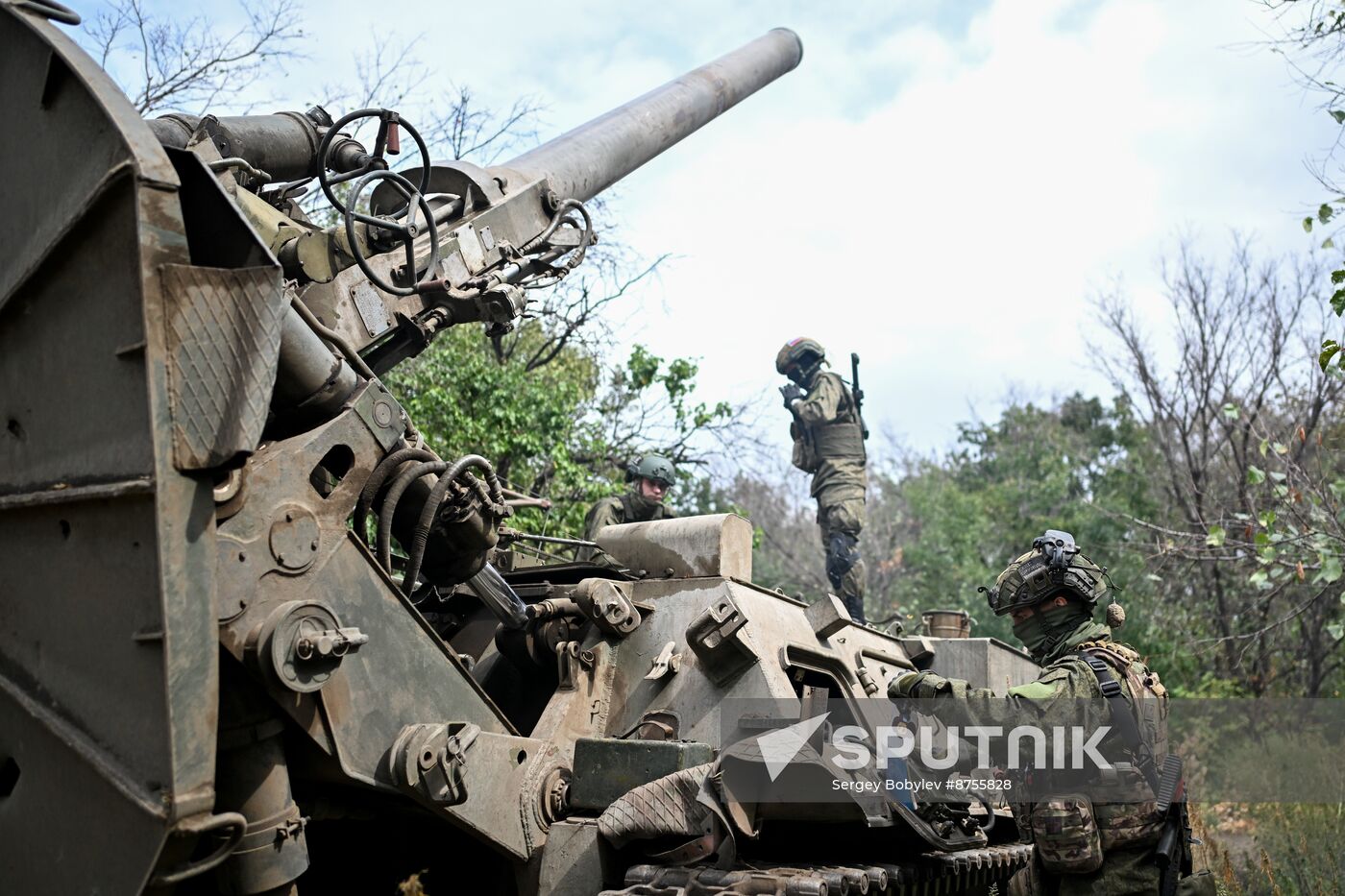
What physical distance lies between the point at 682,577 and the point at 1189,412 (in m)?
13.5

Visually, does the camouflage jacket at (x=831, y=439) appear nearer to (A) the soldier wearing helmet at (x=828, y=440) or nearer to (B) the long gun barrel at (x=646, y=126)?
(A) the soldier wearing helmet at (x=828, y=440)

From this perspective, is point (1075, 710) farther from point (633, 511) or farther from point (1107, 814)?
point (633, 511)

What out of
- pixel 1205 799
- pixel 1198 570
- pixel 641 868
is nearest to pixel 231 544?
pixel 641 868

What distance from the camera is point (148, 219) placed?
3.13 meters

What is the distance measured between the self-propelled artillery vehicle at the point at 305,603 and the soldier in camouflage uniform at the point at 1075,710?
1.23 feet

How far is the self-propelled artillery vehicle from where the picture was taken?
3.17 m

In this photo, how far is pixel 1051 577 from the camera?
5.21m

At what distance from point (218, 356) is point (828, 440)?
8.54 metres

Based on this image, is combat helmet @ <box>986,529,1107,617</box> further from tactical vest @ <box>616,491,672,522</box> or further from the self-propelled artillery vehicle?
tactical vest @ <box>616,491,672,522</box>

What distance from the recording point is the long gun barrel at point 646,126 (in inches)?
295

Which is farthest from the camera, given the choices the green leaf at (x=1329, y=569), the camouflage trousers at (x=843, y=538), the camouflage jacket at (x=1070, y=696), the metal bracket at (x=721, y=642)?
the camouflage trousers at (x=843, y=538)

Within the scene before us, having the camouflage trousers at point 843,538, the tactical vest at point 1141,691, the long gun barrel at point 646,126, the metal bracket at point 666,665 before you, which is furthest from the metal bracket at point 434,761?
the camouflage trousers at point 843,538

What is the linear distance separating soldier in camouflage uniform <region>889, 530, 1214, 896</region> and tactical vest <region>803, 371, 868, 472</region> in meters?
6.21

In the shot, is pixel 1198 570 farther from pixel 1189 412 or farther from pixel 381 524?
pixel 381 524
